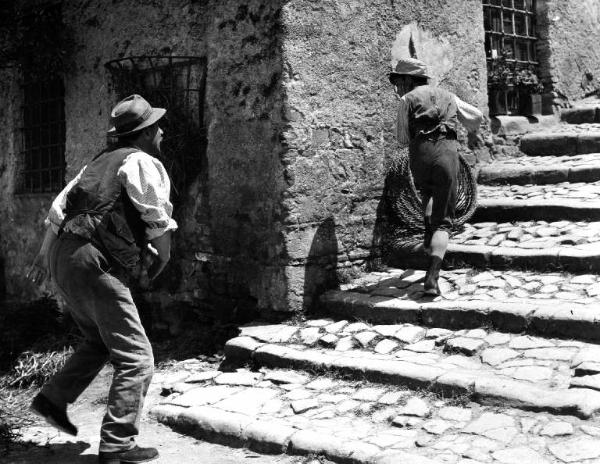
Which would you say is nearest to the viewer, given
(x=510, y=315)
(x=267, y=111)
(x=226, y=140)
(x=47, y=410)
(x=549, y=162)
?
(x=47, y=410)

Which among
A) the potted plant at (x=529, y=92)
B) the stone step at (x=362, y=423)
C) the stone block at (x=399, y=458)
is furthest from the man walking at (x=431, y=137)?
the potted plant at (x=529, y=92)

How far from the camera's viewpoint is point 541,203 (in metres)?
6.78

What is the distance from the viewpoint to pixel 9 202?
8.92 meters

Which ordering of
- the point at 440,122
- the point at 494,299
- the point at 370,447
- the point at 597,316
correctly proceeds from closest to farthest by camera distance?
the point at 370,447, the point at 597,316, the point at 494,299, the point at 440,122

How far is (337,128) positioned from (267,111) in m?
0.58

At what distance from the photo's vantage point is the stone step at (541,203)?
6.58 m

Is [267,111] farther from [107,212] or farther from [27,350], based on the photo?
[27,350]

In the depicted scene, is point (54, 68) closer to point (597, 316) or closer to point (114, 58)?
point (114, 58)

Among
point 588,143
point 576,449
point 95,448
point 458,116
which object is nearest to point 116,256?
point 95,448

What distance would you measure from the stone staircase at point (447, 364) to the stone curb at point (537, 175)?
0.28 metres

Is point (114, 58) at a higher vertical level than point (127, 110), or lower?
higher

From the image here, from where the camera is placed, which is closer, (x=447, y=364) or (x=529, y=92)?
(x=447, y=364)

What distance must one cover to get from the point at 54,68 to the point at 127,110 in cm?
439

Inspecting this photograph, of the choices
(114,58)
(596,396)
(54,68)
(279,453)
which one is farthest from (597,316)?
(54,68)
